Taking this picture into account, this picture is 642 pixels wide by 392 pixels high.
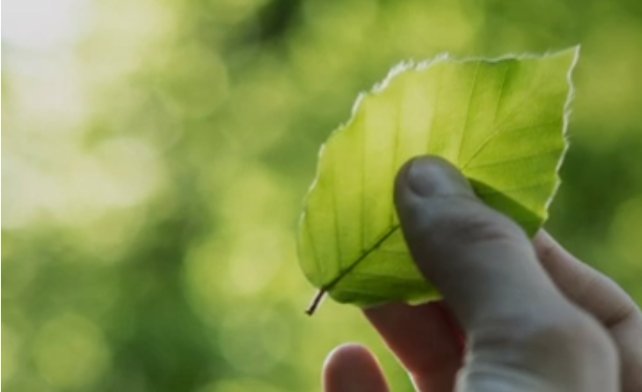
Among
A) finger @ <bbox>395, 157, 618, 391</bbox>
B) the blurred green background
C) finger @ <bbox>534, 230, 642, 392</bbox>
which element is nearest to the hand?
finger @ <bbox>395, 157, 618, 391</bbox>

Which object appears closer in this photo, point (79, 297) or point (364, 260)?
point (364, 260)

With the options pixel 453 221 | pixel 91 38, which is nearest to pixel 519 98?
pixel 453 221

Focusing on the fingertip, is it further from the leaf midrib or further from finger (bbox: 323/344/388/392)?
finger (bbox: 323/344/388/392)

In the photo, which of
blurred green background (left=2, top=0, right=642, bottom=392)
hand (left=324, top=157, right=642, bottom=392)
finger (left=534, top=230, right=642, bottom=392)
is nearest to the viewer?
hand (left=324, top=157, right=642, bottom=392)

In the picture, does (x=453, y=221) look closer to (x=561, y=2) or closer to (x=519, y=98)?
(x=519, y=98)

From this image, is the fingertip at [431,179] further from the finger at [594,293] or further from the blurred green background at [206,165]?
the blurred green background at [206,165]

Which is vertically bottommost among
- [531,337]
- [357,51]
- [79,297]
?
[79,297]

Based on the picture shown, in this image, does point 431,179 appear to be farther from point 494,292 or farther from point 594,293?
point 594,293
